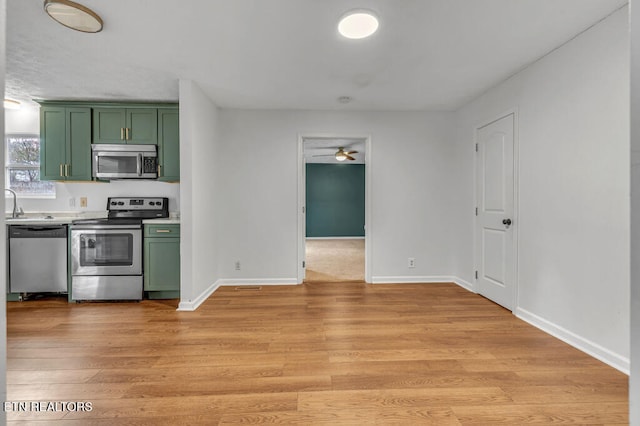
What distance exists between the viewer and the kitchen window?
4043mm

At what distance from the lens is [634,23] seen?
648 mm

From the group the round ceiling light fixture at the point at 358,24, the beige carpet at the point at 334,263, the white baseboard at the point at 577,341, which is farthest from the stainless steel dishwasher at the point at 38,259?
the white baseboard at the point at 577,341

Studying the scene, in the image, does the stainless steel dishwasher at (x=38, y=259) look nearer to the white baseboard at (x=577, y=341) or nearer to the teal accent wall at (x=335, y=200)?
the white baseboard at (x=577, y=341)

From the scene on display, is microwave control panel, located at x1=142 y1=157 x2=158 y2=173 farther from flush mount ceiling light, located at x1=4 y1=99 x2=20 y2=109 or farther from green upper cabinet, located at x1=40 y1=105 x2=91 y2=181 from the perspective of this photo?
flush mount ceiling light, located at x1=4 y1=99 x2=20 y2=109

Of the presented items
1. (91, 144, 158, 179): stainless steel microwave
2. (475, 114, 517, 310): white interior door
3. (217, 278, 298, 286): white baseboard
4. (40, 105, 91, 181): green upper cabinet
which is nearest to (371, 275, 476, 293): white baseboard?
(475, 114, 517, 310): white interior door

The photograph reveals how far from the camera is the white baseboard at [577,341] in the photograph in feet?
6.61

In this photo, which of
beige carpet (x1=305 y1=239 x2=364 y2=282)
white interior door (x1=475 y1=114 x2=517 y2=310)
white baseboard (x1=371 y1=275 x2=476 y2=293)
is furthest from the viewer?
beige carpet (x1=305 y1=239 x2=364 y2=282)

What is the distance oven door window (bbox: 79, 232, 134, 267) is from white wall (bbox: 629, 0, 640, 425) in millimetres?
3954

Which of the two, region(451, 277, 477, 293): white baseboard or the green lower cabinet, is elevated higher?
the green lower cabinet

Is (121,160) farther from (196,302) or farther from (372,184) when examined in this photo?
(372,184)

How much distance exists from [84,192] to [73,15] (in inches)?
107

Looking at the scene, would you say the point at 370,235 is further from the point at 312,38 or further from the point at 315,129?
the point at 312,38

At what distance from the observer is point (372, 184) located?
13.6 feet

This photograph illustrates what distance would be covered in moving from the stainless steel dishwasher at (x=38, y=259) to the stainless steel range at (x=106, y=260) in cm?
19
